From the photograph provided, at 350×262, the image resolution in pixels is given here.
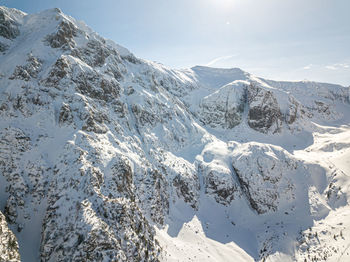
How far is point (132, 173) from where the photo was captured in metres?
25.9

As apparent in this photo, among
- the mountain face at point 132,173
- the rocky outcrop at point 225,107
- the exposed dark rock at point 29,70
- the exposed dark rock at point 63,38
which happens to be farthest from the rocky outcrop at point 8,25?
Result: the rocky outcrop at point 225,107

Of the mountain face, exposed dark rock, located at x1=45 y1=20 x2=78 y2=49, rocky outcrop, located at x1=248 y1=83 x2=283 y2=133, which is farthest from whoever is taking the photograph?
rocky outcrop, located at x1=248 y1=83 x2=283 y2=133

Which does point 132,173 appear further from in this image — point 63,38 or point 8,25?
point 8,25

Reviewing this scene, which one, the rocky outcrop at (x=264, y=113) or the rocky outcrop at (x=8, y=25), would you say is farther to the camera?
the rocky outcrop at (x=264, y=113)

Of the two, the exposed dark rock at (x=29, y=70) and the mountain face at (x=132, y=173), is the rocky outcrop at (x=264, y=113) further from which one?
the exposed dark rock at (x=29, y=70)

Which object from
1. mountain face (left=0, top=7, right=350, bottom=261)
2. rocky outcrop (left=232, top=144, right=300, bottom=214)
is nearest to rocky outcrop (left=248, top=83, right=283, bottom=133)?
mountain face (left=0, top=7, right=350, bottom=261)

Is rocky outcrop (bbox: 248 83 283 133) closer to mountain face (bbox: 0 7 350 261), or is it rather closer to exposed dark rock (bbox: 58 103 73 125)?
mountain face (bbox: 0 7 350 261)

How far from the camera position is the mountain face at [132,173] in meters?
18.0

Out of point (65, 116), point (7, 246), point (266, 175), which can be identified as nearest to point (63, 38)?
point (65, 116)

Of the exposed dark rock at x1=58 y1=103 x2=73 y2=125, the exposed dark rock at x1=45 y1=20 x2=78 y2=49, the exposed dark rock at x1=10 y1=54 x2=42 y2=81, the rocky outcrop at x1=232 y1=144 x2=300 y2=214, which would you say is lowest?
the rocky outcrop at x1=232 y1=144 x2=300 y2=214

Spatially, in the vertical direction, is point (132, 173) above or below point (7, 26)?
below

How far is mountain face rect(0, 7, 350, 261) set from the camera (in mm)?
17969

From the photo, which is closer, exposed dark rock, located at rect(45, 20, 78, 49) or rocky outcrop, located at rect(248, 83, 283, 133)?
exposed dark rock, located at rect(45, 20, 78, 49)

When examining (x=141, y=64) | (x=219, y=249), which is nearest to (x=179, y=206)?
(x=219, y=249)
